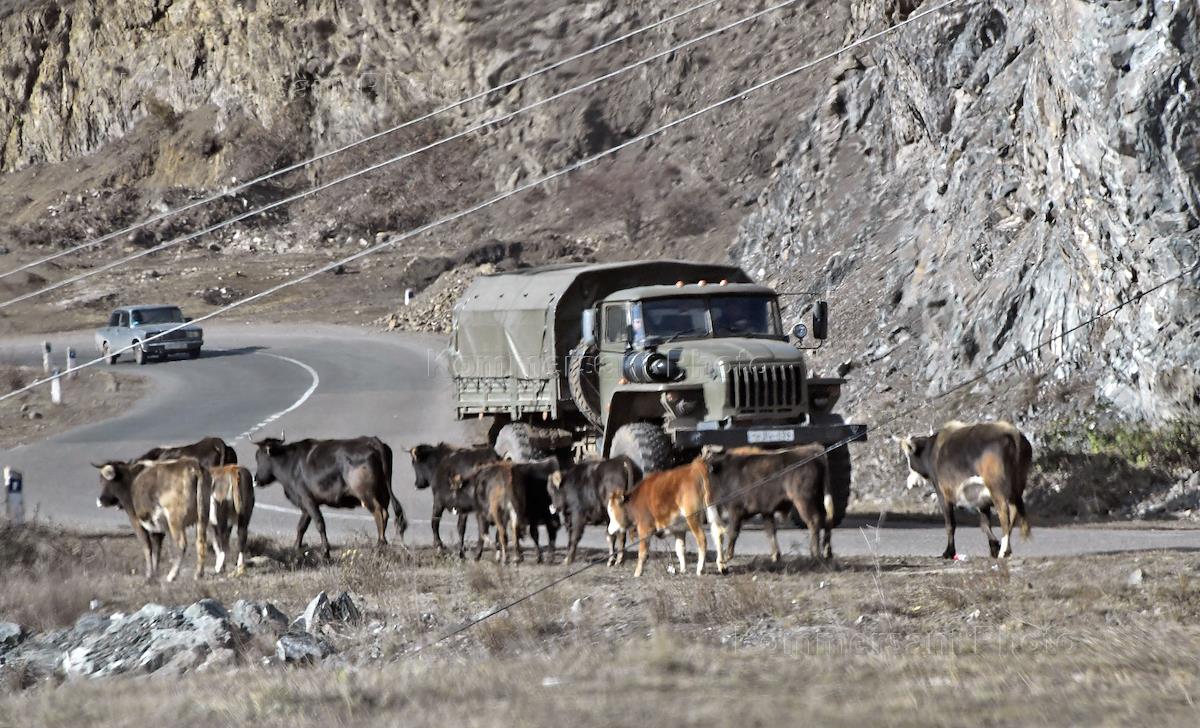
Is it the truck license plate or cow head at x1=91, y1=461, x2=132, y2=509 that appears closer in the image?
cow head at x1=91, y1=461, x2=132, y2=509

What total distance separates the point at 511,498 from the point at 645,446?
274 cm

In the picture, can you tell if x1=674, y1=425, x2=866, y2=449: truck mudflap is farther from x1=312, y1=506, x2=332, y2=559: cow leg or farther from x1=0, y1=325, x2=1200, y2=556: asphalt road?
x1=312, y1=506, x2=332, y2=559: cow leg

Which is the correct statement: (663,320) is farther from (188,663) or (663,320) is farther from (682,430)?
(188,663)

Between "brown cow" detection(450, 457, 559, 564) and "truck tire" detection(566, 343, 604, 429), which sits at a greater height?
"truck tire" detection(566, 343, 604, 429)

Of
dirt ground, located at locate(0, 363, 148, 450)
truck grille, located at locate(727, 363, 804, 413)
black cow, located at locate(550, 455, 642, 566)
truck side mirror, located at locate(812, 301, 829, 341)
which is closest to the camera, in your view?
black cow, located at locate(550, 455, 642, 566)

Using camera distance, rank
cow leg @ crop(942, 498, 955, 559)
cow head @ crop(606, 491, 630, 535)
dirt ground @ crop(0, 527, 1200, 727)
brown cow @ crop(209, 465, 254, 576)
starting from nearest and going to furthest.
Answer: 1. dirt ground @ crop(0, 527, 1200, 727)
2. cow leg @ crop(942, 498, 955, 559)
3. cow head @ crop(606, 491, 630, 535)
4. brown cow @ crop(209, 465, 254, 576)

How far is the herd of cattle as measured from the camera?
14.5 metres

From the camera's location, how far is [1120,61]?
66.5 feet

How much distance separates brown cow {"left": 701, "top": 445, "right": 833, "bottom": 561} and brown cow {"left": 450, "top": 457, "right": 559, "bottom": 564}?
236cm

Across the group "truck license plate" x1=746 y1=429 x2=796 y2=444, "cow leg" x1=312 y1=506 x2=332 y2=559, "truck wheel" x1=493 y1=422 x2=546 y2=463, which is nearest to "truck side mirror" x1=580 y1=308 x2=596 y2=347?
"truck wheel" x1=493 y1=422 x2=546 y2=463

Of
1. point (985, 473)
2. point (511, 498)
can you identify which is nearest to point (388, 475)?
point (511, 498)

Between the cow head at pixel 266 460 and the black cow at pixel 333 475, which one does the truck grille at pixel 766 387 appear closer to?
the black cow at pixel 333 475

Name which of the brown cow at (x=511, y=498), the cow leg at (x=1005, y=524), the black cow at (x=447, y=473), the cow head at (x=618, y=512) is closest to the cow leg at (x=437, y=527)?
the black cow at (x=447, y=473)

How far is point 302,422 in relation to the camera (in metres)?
34.6
